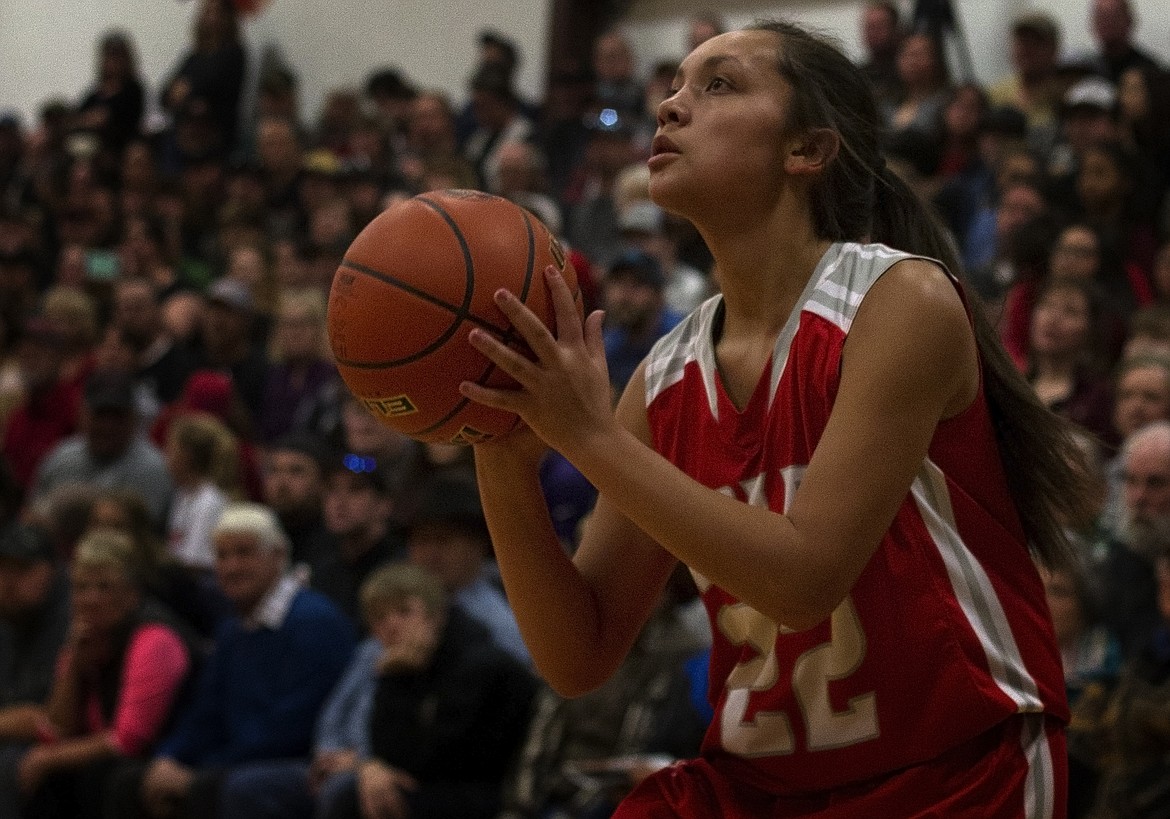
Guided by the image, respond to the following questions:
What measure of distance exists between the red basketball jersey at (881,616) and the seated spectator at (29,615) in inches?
209

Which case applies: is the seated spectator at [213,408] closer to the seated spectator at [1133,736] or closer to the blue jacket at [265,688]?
the blue jacket at [265,688]

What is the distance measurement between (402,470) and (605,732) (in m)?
1.94

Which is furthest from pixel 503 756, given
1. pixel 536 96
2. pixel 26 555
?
pixel 536 96

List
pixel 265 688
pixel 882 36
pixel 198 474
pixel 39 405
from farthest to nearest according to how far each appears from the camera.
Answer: pixel 882 36 < pixel 39 405 < pixel 198 474 < pixel 265 688

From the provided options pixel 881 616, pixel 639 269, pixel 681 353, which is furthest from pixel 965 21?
pixel 881 616

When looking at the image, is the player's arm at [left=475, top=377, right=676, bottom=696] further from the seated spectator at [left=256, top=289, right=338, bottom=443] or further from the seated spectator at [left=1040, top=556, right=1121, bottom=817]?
the seated spectator at [left=256, top=289, right=338, bottom=443]

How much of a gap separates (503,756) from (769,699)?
10.8ft

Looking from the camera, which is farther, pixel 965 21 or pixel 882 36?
pixel 965 21

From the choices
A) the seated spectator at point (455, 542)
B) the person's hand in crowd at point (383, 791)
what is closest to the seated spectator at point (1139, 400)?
the seated spectator at point (455, 542)

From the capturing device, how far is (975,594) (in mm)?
2533

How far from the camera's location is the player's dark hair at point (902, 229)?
266cm

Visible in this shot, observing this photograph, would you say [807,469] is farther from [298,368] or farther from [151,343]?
[151,343]

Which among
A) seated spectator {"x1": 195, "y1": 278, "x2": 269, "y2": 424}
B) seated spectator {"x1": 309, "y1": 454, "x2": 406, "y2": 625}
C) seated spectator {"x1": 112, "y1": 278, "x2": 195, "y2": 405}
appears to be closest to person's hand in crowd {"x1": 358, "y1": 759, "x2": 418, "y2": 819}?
seated spectator {"x1": 309, "y1": 454, "x2": 406, "y2": 625}

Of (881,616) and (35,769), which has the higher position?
(881,616)
